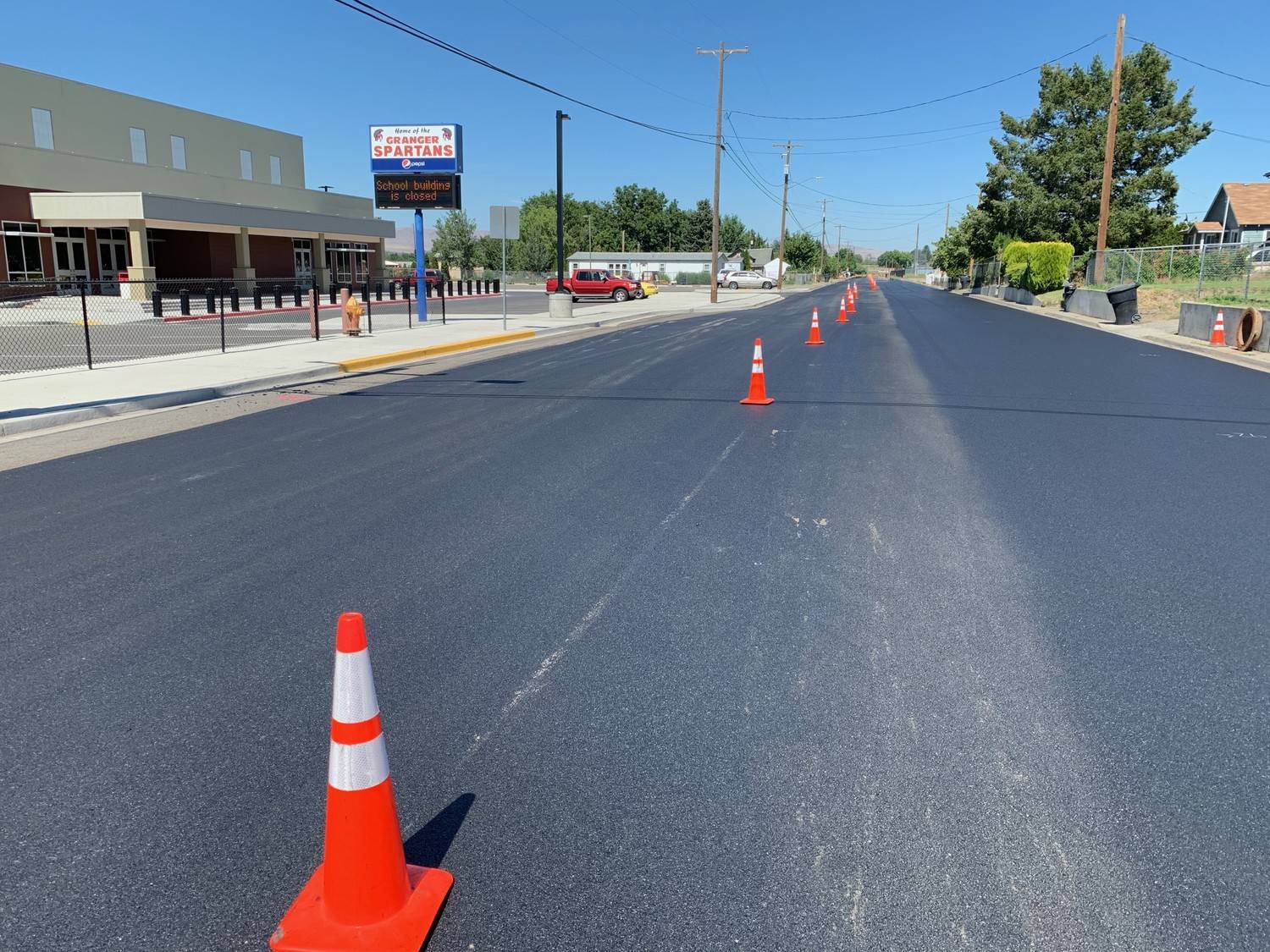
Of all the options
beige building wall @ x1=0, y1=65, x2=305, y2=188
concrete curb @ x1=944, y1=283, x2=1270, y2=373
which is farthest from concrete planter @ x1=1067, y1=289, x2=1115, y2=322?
beige building wall @ x1=0, y1=65, x2=305, y2=188

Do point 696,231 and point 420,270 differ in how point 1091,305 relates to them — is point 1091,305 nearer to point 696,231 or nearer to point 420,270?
point 420,270

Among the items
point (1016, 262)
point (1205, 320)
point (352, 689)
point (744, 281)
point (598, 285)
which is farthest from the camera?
point (744, 281)

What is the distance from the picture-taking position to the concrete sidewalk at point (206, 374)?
1128 centimetres

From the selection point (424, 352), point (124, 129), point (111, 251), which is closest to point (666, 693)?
point (424, 352)

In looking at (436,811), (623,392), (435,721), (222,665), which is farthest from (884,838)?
(623,392)

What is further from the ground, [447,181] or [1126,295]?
[447,181]

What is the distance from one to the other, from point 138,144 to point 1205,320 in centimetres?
4731

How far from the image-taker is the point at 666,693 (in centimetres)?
393

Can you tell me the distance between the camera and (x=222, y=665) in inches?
164

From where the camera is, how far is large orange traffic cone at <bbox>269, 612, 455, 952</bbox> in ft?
8.12

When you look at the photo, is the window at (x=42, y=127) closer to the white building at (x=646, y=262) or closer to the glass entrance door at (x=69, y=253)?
the glass entrance door at (x=69, y=253)

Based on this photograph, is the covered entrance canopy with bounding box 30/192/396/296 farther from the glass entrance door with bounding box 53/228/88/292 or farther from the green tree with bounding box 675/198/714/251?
the green tree with bounding box 675/198/714/251

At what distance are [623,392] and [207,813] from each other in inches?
397

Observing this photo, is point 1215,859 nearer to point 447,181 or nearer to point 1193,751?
point 1193,751
